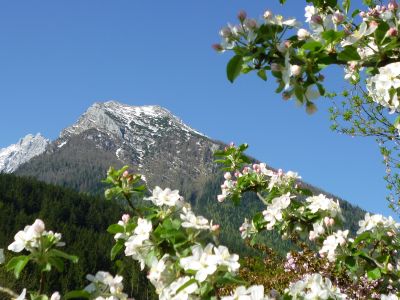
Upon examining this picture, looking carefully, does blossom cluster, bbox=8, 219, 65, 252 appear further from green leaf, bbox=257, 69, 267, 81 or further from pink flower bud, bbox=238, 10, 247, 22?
pink flower bud, bbox=238, 10, 247, 22

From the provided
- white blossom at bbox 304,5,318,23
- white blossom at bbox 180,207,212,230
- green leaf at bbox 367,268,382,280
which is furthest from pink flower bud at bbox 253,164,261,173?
white blossom at bbox 180,207,212,230

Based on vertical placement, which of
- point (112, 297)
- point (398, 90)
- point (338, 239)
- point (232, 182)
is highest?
point (232, 182)

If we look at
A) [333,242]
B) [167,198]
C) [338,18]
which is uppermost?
[338,18]

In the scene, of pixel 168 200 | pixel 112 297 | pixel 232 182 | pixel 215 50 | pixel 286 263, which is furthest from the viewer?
pixel 286 263

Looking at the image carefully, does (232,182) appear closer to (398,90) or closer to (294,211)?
(294,211)

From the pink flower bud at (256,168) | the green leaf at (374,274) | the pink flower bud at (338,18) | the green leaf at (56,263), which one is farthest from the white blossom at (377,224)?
the green leaf at (56,263)

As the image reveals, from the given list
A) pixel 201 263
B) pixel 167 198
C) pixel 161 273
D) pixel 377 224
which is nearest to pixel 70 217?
pixel 377 224

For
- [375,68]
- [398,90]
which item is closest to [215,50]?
[375,68]

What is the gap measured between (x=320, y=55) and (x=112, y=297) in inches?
61.1

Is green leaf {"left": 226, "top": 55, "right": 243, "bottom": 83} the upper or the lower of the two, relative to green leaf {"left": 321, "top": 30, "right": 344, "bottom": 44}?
lower

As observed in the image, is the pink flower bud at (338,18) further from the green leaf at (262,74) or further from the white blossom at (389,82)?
the green leaf at (262,74)

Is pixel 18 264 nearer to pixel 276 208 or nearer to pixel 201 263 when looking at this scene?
pixel 201 263

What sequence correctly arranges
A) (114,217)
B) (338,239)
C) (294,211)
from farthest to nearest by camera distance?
(114,217), (294,211), (338,239)

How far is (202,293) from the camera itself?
209 centimetres
